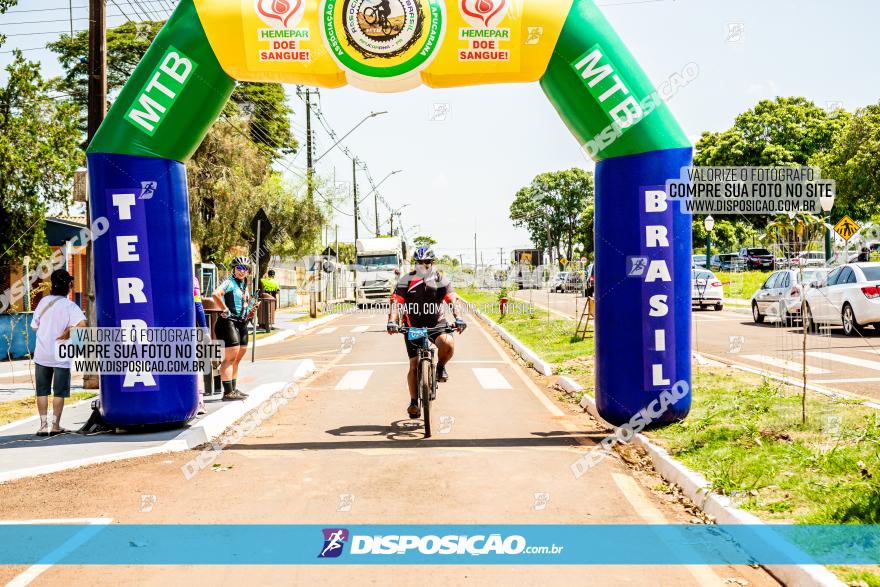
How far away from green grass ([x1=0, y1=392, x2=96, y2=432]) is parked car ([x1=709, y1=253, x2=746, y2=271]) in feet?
157

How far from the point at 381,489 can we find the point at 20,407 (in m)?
7.84

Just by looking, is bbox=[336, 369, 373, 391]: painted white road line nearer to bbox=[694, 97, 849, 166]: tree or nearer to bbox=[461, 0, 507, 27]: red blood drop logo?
A: bbox=[461, 0, 507, 27]: red blood drop logo

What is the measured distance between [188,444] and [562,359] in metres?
9.19

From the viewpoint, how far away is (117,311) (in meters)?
8.55

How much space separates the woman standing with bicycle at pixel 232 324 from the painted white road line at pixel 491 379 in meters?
4.13

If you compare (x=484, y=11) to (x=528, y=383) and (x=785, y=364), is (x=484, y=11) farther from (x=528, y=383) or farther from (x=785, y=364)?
(x=785, y=364)

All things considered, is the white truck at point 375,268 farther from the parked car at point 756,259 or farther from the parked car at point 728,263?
the parked car at point 756,259

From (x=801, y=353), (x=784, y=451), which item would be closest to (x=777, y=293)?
(x=801, y=353)

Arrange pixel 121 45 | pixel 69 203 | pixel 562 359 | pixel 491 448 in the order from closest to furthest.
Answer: pixel 491 448
pixel 562 359
pixel 69 203
pixel 121 45

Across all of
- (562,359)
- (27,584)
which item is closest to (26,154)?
(562,359)

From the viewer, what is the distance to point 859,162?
40.0 m

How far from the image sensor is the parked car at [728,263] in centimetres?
5339

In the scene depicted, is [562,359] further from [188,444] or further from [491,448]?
[188,444]

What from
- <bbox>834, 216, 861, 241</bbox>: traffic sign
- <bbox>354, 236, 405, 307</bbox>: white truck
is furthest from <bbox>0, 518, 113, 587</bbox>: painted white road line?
<bbox>354, 236, 405, 307</bbox>: white truck
